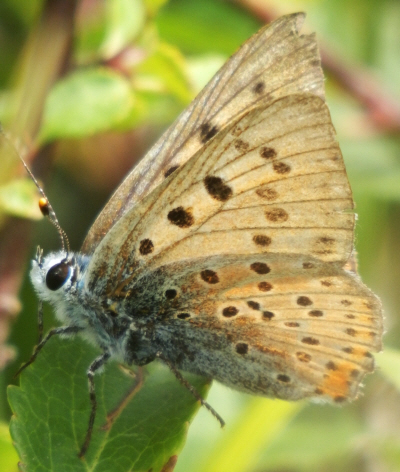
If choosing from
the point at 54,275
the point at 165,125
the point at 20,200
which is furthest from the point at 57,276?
the point at 165,125

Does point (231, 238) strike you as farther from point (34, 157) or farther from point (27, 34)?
point (27, 34)

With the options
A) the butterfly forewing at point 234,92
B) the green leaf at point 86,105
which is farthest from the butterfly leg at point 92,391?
the green leaf at point 86,105

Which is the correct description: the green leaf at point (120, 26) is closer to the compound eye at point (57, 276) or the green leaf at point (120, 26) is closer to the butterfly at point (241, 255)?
the butterfly at point (241, 255)

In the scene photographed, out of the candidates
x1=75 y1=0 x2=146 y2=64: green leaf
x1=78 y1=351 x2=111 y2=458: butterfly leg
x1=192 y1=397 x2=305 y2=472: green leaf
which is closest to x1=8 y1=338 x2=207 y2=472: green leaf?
x1=78 y1=351 x2=111 y2=458: butterfly leg

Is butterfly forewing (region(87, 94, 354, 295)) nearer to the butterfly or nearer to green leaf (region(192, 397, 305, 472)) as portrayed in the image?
the butterfly

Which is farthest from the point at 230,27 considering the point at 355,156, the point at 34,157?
the point at 34,157

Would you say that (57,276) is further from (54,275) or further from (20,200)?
(20,200)
